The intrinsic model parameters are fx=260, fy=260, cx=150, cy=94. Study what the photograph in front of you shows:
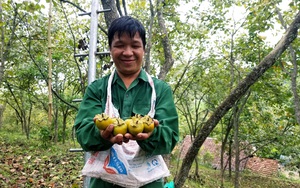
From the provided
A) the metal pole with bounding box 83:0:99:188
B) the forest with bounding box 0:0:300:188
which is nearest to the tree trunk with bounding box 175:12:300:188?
the forest with bounding box 0:0:300:188

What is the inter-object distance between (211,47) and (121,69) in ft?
21.2

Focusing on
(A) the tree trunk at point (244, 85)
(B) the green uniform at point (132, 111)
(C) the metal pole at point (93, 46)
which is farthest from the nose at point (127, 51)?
(A) the tree trunk at point (244, 85)

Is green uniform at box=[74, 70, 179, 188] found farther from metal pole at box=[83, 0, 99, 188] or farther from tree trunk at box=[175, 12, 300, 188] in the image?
tree trunk at box=[175, 12, 300, 188]

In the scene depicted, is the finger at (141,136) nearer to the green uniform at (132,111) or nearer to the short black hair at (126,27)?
the green uniform at (132,111)

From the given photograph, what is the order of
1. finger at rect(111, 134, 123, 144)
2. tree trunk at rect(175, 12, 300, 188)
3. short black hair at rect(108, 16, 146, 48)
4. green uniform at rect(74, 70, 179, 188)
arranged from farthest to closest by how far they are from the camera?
tree trunk at rect(175, 12, 300, 188), short black hair at rect(108, 16, 146, 48), green uniform at rect(74, 70, 179, 188), finger at rect(111, 134, 123, 144)

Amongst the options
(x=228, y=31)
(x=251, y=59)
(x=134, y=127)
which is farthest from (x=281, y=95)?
(x=134, y=127)

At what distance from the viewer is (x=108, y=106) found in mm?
1411

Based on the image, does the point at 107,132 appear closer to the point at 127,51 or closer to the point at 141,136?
the point at 141,136

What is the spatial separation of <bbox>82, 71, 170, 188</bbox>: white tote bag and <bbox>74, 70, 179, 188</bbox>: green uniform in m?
0.08

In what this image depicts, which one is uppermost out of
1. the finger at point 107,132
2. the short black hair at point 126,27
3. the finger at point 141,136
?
the short black hair at point 126,27

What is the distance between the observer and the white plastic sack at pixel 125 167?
132cm

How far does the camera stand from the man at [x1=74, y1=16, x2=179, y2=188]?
1333 millimetres

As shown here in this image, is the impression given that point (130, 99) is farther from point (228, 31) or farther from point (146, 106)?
point (228, 31)

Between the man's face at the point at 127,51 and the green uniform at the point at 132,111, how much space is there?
8 cm
